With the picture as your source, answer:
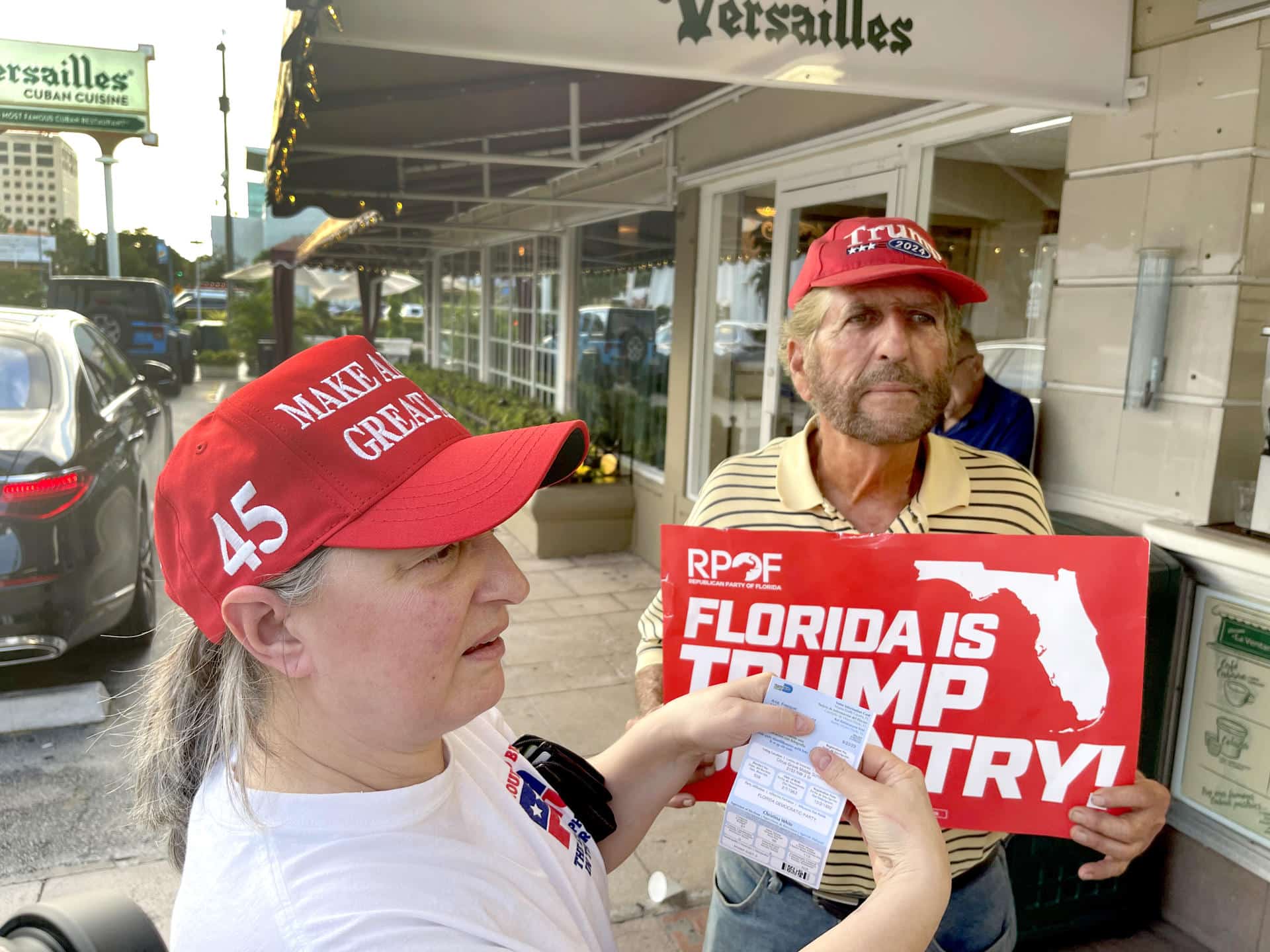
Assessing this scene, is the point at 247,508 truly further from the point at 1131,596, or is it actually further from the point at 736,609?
the point at 1131,596

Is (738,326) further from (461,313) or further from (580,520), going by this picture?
(461,313)

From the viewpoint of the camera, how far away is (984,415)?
328 cm

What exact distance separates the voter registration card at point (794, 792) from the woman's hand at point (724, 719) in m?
0.02

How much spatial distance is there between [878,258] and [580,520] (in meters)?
5.71

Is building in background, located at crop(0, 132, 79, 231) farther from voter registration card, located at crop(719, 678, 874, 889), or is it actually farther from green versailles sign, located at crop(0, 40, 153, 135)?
voter registration card, located at crop(719, 678, 874, 889)

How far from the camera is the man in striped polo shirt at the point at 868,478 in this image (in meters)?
1.52

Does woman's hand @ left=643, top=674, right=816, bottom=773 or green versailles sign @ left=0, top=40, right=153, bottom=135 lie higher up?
green versailles sign @ left=0, top=40, right=153, bottom=135

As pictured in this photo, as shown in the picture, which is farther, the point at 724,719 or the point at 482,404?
the point at 482,404

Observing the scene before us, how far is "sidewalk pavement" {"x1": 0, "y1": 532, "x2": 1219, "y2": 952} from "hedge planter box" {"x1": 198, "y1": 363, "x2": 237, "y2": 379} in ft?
5.50

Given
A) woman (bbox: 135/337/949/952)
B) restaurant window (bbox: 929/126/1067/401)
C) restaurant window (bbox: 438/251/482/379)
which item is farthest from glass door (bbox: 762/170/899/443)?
restaurant window (bbox: 438/251/482/379)

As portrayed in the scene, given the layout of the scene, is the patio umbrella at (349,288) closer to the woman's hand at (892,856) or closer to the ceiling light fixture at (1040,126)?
the ceiling light fixture at (1040,126)

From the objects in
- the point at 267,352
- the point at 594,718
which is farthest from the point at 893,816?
the point at 594,718

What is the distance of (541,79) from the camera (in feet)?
15.5

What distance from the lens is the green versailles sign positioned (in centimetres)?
288
